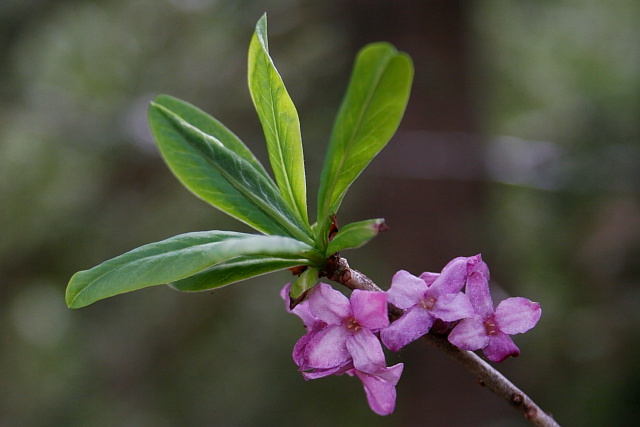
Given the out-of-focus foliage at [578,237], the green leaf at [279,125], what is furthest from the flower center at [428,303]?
the out-of-focus foliage at [578,237]

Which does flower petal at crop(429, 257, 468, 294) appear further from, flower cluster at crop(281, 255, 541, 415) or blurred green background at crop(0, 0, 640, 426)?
blurred green background at crop(0, 0, 640, 426)

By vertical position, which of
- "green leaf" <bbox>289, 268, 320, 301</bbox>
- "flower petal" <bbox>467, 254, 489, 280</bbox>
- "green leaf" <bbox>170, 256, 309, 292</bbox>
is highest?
"green leaf" <bbox>170, 256, 309, 292</bbox>

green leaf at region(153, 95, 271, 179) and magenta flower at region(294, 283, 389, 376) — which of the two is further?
green leaf at region(153, 95, 271, 179)

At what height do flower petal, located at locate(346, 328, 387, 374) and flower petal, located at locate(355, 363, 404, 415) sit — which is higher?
flower petal, located at locate(346, 328, 387, 374)

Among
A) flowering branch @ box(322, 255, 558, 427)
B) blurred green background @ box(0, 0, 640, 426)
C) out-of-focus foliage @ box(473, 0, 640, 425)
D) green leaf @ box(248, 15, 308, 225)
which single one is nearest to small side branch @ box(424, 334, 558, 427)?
flowering branch @ box(322, 255, 558, 427)

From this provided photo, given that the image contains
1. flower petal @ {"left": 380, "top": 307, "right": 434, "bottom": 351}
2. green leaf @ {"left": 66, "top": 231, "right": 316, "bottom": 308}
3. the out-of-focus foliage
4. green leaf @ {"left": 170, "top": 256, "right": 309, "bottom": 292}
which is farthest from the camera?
the out-of-focus foliage

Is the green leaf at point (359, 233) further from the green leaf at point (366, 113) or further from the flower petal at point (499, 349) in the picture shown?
the flower petal at point (499, 349)

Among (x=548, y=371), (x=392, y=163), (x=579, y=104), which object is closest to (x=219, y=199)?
(x=392, y=163)
